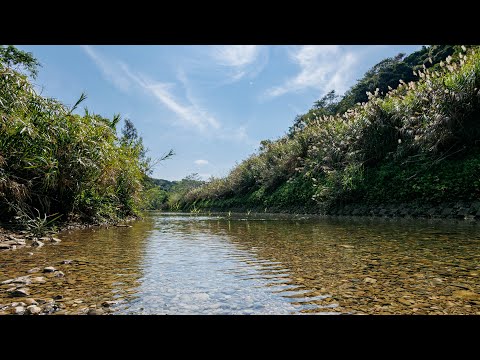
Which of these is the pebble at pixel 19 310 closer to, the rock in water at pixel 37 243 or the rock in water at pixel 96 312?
the rock in water at pixel 96 312

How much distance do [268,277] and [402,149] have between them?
8738 mm

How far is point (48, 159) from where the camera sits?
5.33 m

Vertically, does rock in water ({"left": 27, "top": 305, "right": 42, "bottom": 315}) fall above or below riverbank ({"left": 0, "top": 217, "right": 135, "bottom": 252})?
below

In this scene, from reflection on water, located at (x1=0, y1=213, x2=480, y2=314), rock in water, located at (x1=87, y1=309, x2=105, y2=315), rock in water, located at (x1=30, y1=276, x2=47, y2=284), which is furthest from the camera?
rock in water, located at (x1=30, y1=276, x2=47, y2=284)

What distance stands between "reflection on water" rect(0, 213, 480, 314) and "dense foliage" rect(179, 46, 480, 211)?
4.63m

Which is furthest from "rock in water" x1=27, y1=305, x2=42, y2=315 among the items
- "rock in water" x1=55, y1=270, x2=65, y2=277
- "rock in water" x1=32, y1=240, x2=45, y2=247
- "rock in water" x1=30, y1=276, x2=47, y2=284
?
"rock in water" x1=32, y1=240, x2=45, y2=247

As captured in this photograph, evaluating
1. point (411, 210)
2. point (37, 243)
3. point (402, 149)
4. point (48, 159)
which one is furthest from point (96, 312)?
point (402, 149)

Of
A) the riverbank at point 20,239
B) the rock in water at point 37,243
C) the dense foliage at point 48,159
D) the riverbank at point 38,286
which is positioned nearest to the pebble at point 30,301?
the riverbank at point 38,286

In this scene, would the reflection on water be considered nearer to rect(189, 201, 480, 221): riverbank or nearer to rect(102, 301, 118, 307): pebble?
rect(102, 301, 118, 307): pebble

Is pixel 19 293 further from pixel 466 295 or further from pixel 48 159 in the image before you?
pixel 48 159

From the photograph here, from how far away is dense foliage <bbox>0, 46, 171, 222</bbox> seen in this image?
16.1ft

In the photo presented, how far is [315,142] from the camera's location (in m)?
15.9
